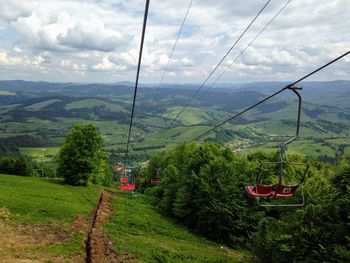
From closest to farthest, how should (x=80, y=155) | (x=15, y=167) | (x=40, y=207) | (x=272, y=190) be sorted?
(x=272, y=190)
(x=40, y=207)
(x=80, y=155)
(x=15, y=167)

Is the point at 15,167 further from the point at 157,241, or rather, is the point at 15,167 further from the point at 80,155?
the point at 157,241

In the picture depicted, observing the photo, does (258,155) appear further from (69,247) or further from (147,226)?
(69,247)

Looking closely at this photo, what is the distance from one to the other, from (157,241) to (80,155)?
40.5 metres

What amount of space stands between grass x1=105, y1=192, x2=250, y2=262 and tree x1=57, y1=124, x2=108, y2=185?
17905 millimetres

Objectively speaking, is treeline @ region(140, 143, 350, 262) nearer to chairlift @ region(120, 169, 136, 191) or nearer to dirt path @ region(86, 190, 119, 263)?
chairlift @ region(120, 169, 136, 191)

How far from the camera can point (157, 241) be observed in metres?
43.0

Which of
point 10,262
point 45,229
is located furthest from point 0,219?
point 10,262

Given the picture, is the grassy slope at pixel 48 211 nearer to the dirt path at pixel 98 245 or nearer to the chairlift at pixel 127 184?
the dirt path at pixel 98 245

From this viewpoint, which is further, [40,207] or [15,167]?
[15,167]

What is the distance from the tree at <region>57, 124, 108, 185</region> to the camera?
79.0 meters

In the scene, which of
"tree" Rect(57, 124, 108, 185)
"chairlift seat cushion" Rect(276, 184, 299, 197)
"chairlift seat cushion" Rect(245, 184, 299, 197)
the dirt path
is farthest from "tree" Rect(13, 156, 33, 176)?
"chairlift seat cushion" Rect(276, 184, 299, 197)

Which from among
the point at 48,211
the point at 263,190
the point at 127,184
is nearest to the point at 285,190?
the point at 263,190

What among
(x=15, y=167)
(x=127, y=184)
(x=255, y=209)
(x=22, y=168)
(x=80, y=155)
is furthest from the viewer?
(x=22, y=168)

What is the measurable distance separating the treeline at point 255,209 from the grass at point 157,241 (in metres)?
3.77
